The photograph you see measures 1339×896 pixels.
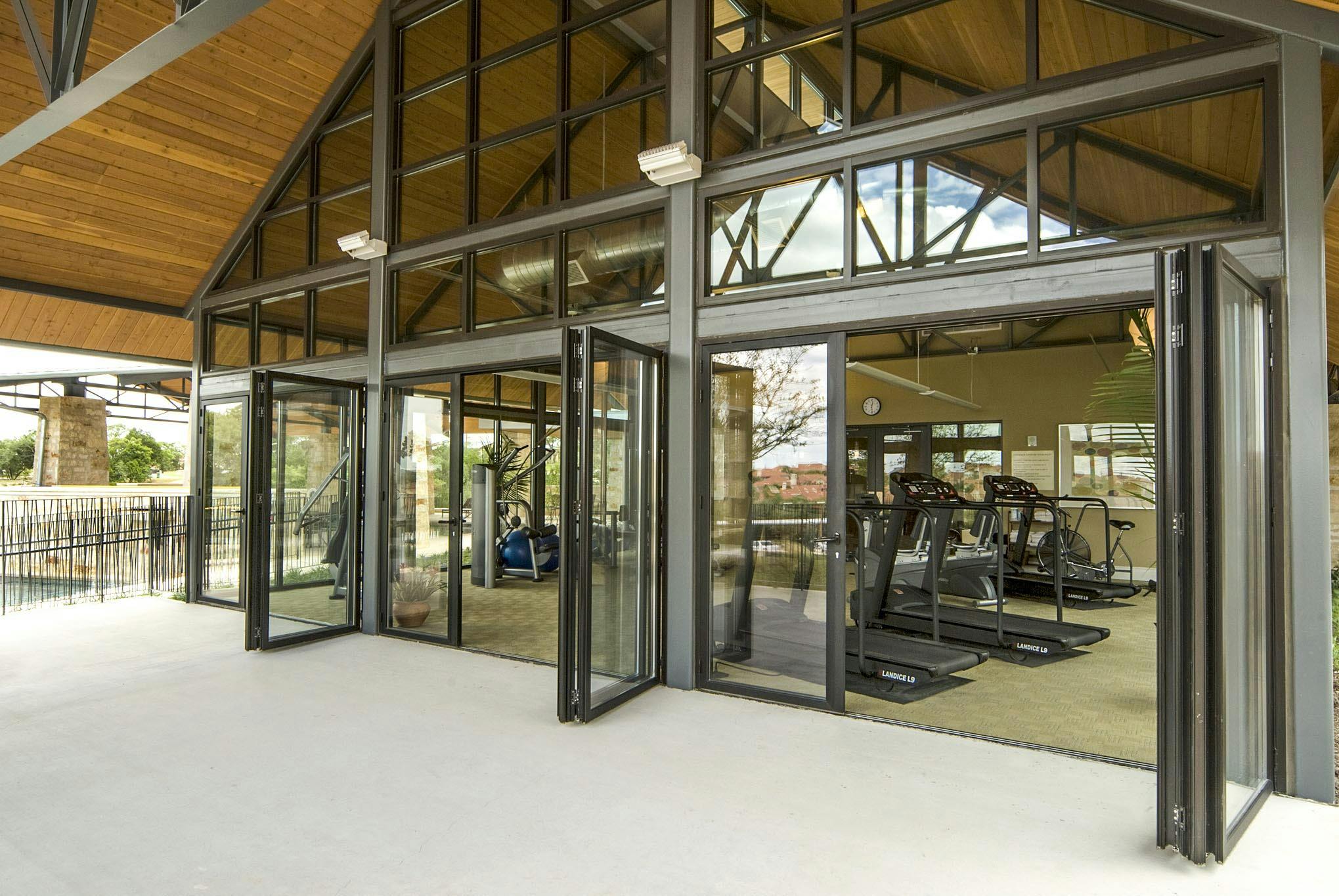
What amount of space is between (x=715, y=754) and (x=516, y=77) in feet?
16.9

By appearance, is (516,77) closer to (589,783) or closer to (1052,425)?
(589,783)

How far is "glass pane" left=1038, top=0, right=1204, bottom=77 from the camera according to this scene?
3.56 meters

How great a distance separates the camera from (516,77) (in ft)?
19.6

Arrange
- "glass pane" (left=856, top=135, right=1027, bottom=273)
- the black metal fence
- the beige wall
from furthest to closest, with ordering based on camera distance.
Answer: the beige wall → the black metal fence → "glass pane" (left=856, top=135, right=1027, bottom=273)

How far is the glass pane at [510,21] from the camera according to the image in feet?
19.1

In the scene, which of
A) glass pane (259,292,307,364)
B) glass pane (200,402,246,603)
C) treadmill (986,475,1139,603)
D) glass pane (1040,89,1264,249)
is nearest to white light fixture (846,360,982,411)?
treadmill (986,475,1139,603)

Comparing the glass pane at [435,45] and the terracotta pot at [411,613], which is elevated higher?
the glass pane at [435,45]

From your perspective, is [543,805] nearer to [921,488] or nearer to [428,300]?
[428,300]

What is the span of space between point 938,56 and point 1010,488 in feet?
18.2

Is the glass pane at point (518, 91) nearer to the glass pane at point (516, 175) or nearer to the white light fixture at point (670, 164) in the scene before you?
the glass pane at point (516, 175)

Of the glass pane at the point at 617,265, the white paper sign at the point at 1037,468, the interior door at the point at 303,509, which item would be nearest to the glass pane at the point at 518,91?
the glass pane at the point at 617,265

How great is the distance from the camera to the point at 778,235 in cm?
462

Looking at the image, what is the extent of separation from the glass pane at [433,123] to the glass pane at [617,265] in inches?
67.2

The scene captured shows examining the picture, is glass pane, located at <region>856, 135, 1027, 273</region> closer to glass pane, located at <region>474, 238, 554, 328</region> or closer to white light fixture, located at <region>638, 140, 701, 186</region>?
white light fixture, located at <region>638, 140, 701, 186</region>
